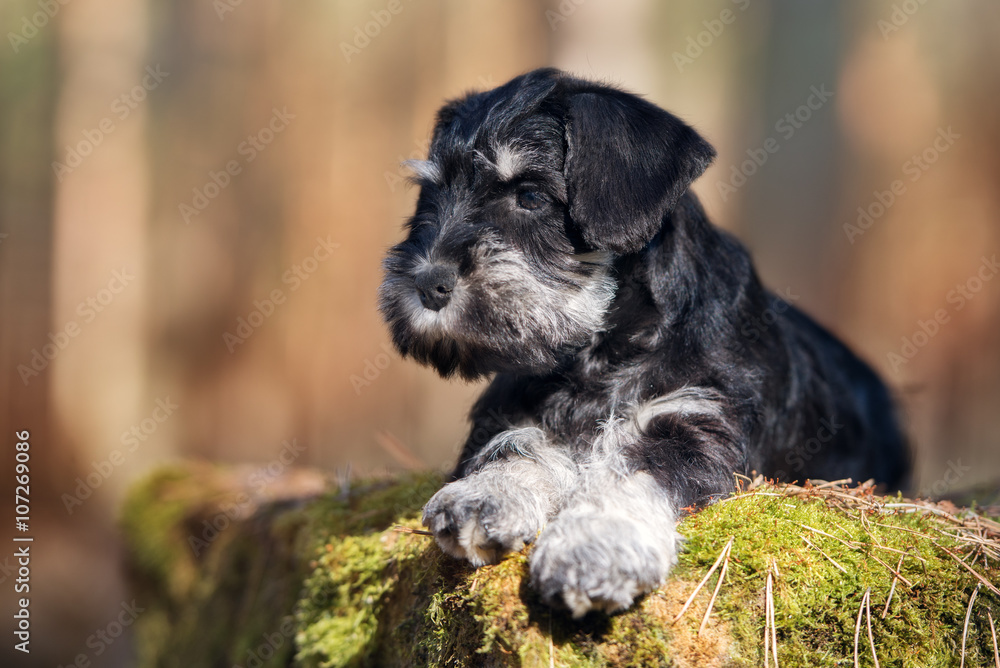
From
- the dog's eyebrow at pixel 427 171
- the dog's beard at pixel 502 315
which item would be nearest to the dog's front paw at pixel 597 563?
the dog's beard at pixel 502 315

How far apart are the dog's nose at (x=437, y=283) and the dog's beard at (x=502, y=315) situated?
3cm

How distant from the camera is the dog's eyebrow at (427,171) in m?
3.41

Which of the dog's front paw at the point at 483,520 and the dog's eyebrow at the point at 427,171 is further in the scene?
the dog's eyebrow at the point at 427,171

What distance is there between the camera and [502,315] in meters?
2.98

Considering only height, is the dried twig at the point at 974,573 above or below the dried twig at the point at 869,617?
above

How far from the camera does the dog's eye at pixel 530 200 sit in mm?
3201

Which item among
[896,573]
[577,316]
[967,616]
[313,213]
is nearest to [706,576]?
[896,573]

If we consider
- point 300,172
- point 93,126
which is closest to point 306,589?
point 300,172

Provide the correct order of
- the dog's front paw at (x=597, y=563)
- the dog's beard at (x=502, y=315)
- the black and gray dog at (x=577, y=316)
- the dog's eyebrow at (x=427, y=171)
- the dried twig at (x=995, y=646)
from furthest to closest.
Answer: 1. the dog's eyebrow at (x=427, y=171)
2. the dog's beard at (x=502, y=315)
3. the black and gray dog at (x=577, y=316)
4. the dried twig at (x=995, y=646)
5. the dog's front paw at (x=597, y=563)

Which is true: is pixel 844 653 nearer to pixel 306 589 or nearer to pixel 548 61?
pixel 306 589

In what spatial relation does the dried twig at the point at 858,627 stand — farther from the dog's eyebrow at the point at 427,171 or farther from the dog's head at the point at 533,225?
the dog's eyebrow at the point at 427,171

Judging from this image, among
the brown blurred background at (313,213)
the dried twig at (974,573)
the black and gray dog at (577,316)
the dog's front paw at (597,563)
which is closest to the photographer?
the dog's front paw at (597,563)

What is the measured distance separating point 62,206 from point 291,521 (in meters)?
5.12

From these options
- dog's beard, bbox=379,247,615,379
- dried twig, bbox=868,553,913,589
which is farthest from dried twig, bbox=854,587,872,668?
dog's beard, bbox=379,247,615,379
